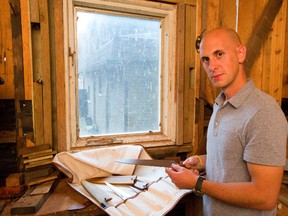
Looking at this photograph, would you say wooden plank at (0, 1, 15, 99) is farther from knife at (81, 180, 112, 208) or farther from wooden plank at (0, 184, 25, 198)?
knife at (81, 180, 112, 208)

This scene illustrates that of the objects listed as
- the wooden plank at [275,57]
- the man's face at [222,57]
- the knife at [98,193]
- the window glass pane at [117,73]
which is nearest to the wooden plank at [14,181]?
the knife at [98,193]

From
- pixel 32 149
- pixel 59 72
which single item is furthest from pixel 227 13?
pixel 32 149

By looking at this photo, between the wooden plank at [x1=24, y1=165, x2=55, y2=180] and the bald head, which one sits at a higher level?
the bald head

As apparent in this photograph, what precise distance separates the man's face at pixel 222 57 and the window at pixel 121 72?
916 millimetres

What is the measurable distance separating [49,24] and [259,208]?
1.54 meters

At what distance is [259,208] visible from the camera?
0.75 metres

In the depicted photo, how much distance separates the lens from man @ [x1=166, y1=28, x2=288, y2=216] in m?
0.73

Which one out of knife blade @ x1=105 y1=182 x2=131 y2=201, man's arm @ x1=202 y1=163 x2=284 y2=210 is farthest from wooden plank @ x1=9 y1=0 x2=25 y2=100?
man's arm @ x1=202 y1=163 x2=284 y2=210

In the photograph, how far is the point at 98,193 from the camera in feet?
3.81

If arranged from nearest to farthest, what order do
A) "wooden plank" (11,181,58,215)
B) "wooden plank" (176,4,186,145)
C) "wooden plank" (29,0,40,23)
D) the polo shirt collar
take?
the polo shirt collar
"wooden plank" (11,181,58,215)
"wooden plank" (29,0,40,23)
"wooden plank" (176,4,186,145)

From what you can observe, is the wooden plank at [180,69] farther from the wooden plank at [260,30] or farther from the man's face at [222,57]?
Answer: the man's face at [222,57]

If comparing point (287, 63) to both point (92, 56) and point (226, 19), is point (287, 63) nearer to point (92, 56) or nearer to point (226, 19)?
point (226, 19)

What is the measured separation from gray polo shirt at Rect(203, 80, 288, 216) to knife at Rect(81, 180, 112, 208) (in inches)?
19.4

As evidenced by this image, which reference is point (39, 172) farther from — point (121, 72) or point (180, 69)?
point (180, 69)
